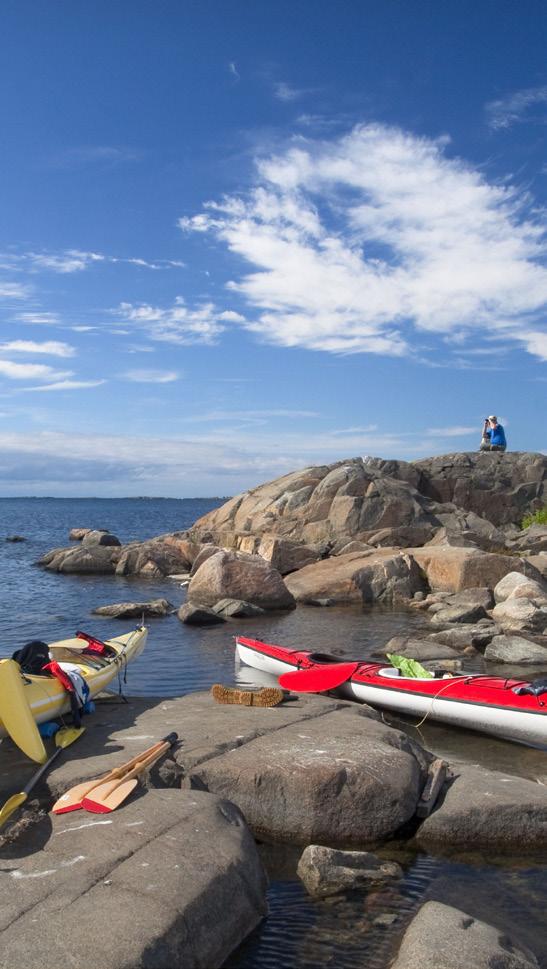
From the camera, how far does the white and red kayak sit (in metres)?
9.67

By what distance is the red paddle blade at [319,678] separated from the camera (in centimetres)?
1152

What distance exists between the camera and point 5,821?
6211mm

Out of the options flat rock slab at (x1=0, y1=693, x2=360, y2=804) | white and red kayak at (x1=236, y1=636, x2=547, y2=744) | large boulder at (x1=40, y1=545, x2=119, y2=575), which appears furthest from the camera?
large boulder at (x1=40, y1=545, x2=119, y2=575)

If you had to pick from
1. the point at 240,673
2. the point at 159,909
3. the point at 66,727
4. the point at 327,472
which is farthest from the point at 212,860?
the point at 327,472

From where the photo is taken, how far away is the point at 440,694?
10.4 metres

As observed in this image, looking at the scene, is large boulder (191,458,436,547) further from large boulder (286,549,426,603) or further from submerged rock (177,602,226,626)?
submerged rock (177,602,226,626)

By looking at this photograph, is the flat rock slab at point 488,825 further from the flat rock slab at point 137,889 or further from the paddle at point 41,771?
the paddle at point 41,771

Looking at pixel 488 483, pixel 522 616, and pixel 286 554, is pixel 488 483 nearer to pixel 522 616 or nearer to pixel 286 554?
pixel 286 554

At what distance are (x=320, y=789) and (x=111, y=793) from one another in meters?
1.83

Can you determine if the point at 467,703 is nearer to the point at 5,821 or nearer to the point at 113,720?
the point at 113,720

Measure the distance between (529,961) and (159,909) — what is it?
233cm

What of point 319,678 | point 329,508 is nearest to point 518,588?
point 319,678

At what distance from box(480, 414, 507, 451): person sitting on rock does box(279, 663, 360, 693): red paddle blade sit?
24587 millimetres

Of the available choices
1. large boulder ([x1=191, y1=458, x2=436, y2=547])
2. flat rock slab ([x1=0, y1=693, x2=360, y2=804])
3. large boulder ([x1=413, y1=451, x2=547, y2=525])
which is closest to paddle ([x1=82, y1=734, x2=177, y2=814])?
flat rock slab ([x1=0, y1=693, x2=360, y2=804])
